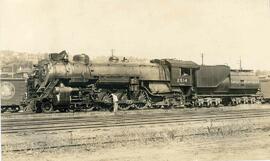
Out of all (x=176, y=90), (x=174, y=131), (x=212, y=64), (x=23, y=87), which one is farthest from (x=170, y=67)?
(x=174, y=131)

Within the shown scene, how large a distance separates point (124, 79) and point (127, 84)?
0.24 metres

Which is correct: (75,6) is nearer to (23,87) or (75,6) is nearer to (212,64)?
(23,87)

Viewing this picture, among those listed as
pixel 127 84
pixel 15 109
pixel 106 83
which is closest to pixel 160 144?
pixel 106 83

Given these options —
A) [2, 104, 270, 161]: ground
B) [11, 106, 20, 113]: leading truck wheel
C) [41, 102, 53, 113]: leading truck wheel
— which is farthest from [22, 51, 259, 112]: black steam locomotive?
[2, 104, 270, 161]: ground

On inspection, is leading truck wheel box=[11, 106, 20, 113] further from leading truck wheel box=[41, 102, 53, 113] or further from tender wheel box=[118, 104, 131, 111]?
tender wheel box=[118, 104, 131, 111]

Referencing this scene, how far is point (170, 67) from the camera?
14523mm

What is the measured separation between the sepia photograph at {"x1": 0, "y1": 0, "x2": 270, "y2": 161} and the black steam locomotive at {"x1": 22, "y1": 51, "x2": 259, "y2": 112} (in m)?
0.03

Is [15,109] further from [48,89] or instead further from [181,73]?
[181,73]

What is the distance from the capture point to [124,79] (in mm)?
13156

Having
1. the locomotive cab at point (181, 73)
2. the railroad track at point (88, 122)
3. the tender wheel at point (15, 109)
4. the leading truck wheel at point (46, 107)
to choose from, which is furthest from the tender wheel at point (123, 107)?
the tender wheel at point (15, 109)

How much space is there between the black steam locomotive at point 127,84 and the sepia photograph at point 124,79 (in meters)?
0.03

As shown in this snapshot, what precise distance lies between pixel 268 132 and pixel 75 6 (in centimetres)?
497

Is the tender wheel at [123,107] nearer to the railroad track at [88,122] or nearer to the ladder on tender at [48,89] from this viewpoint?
the ladder on tender at [48,89]

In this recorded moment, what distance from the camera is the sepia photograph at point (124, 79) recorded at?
292 inches
